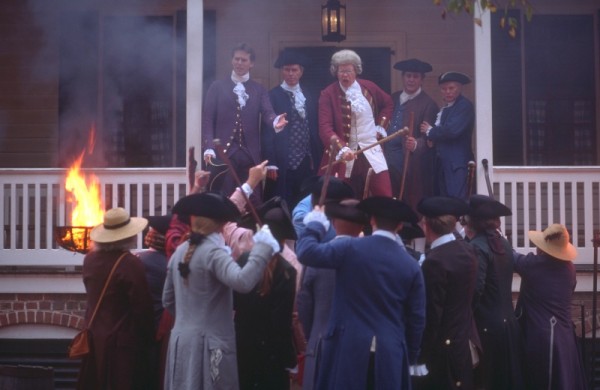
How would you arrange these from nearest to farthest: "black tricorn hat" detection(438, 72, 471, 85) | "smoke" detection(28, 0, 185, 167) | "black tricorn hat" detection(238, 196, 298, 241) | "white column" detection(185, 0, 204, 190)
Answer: "black tricorn hat" detection(238, 196, 298, 241), "black tricorn hat" detection(438, 72, 471, 85), "white column" detection(185, 0, 204, 190), "smoke" detection(28, 0, 185, 167)

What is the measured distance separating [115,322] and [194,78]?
4.50 metres

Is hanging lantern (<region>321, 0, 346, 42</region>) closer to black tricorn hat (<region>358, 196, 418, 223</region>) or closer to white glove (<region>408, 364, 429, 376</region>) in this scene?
black tricorn hat (<region>358, 196, 418, 223</region>)

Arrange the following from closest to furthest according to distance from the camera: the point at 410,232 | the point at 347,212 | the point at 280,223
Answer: the point at 347,212 < the point at 280,223 < the point at 410,232

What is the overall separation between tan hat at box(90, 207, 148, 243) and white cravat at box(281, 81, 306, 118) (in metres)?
3.58

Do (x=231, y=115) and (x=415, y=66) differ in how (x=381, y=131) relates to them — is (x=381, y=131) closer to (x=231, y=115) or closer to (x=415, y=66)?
(x=415, y=66)

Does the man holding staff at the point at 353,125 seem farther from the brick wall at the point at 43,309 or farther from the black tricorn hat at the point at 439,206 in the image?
the black tricorn hat at the point at 439,206

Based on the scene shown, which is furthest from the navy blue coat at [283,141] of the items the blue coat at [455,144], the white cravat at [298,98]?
the blue coat at [455,144]

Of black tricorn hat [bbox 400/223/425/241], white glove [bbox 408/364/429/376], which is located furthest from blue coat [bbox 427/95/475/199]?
white glove [bbox 408/364/429/376]

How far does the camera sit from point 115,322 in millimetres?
7711

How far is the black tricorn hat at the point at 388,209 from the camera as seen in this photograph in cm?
695

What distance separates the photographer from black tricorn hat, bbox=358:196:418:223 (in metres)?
6.95

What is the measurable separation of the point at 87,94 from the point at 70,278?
3098 millimetres

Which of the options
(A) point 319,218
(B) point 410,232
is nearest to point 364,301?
(A) point 319,218

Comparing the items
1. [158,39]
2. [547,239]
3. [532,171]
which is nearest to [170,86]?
[158,39]
